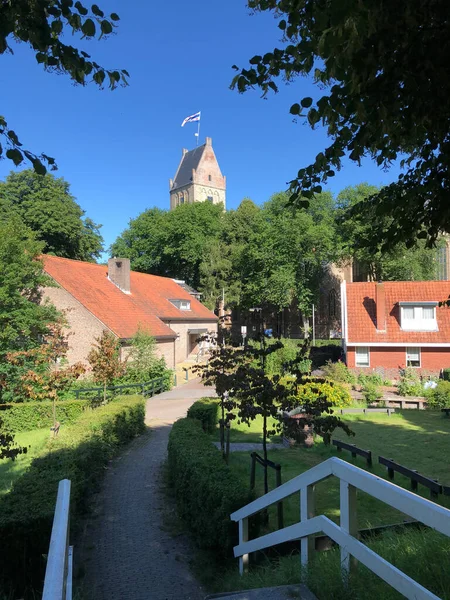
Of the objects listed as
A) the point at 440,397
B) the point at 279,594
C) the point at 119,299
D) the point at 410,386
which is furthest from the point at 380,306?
the point at 279,594

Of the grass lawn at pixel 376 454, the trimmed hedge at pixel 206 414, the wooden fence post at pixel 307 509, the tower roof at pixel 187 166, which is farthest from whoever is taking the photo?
the tower roof at pixel 187 166

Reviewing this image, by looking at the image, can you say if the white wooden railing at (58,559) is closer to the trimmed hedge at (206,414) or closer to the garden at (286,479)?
the garden at (286,479)

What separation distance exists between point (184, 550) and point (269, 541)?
9.64 feet

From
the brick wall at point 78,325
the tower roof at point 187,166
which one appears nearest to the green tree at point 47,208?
the brick wall at point 78,325

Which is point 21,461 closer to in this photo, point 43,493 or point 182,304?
point 43,493

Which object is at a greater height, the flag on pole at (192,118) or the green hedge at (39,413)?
the flag on pole at (192,118)

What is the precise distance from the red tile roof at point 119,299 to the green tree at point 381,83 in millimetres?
21622

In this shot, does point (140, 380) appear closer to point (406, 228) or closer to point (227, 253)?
point (406, 228)

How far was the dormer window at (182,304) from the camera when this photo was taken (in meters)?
37.3

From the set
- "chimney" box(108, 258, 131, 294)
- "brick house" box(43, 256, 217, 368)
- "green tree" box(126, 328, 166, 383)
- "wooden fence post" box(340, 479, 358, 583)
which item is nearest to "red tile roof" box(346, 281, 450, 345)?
"brick house" box(43, 256, 217, 368)

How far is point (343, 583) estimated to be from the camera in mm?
2791

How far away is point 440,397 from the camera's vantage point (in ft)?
68.0

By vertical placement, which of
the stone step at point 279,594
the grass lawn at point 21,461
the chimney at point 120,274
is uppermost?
the chimney at point 120,274

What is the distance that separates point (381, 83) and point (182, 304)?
35.2 meters
